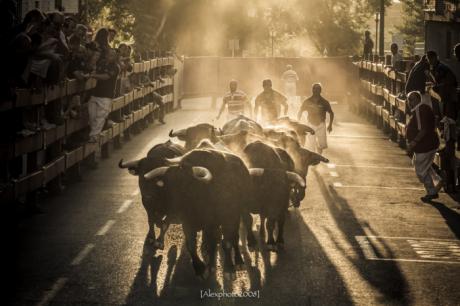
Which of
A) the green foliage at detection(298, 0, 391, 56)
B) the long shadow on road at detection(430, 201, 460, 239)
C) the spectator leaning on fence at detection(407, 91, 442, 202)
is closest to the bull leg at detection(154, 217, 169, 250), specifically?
the long shadow on road at detection(430, 201, 460, 239)

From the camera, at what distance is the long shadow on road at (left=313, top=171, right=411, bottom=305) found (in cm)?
1152

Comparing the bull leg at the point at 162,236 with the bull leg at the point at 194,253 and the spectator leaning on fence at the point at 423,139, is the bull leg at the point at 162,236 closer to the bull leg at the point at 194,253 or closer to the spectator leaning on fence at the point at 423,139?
the bull leg at the point at 194,253

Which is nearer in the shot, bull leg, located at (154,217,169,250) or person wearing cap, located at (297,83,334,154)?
bull leg, located at (154,217,169,250)

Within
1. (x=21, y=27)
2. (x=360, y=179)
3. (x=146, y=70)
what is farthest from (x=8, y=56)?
(x=146, y=70)

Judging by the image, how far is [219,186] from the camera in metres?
11.9

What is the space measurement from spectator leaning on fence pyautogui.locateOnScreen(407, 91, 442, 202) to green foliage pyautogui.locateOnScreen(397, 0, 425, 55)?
6717 centimetres

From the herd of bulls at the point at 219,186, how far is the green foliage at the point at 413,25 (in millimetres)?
71073

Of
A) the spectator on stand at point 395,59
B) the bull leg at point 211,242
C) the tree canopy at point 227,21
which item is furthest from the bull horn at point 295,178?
the tree canopy at point 227,21

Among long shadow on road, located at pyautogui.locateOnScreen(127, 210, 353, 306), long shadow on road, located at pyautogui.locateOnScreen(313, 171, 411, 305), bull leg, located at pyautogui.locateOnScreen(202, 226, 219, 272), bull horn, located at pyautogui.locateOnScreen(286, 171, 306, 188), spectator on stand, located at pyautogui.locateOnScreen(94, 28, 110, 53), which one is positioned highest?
spectator on stand, located at pyautogui.locateOnScreen(94, 28, 110, 53)

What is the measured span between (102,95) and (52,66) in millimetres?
4637

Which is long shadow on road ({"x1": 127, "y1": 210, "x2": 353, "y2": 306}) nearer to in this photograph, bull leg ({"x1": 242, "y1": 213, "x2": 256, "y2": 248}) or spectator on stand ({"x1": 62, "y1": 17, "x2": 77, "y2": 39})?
bull leg ({"x1": 242, "y1": 213, "x2": 256, "y2": 248})

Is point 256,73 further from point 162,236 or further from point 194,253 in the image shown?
point 194,253

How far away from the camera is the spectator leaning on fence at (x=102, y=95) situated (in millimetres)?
21812

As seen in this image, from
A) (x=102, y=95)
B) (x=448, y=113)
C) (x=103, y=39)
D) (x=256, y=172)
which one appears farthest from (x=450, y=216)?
(x=103, y=39)
